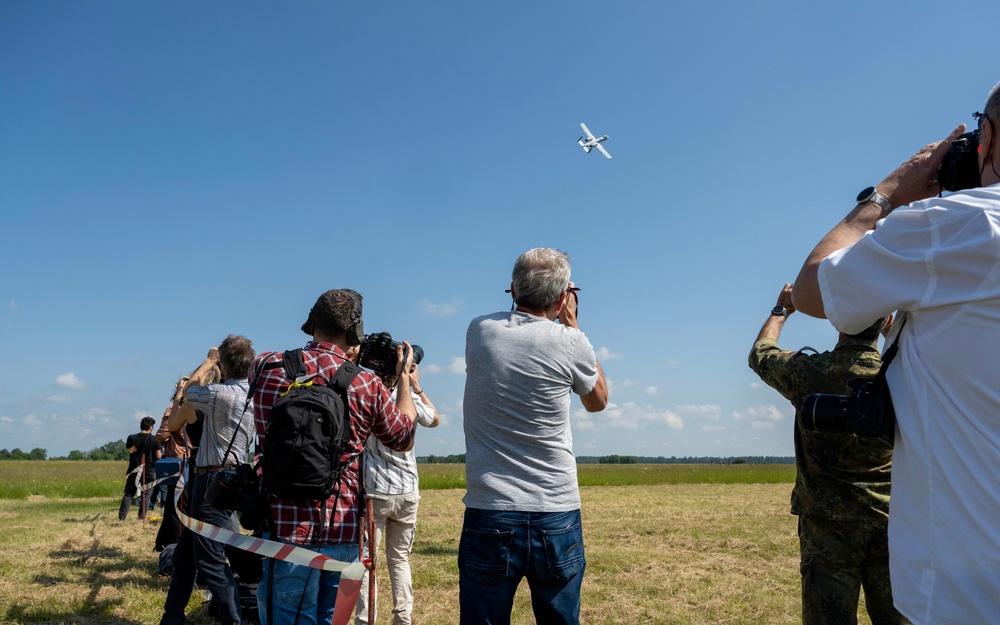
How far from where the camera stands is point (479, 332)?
3361mm

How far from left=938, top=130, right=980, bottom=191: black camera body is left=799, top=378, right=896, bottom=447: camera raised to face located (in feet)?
1.89

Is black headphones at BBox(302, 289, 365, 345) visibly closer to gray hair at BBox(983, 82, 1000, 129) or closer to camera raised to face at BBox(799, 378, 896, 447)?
camera raised to face at BBox(799, 378, 896, 447)

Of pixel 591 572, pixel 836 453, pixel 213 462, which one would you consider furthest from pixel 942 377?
pixel 591 572

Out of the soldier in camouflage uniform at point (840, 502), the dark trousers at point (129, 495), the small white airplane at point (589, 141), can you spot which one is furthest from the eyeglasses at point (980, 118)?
the small white airplane at point (589, 141)

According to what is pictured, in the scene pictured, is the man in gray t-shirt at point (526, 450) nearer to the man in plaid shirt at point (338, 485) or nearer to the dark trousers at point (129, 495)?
the man in plaid shirt at point (338, 485)

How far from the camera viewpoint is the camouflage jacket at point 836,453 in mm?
3480

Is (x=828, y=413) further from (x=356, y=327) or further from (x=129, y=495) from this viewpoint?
(x=129, y=495)

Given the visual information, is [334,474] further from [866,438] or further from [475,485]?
[866,438]

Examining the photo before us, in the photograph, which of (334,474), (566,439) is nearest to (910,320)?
(566,439)

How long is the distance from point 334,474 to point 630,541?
8476 millimetres

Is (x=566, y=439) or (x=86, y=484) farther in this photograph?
(x=86, y=484)

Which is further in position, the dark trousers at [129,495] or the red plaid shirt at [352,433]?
the dark trousers at [129,495]

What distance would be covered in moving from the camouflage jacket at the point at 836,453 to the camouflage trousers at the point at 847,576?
7 centimetres

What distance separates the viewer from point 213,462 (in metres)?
5.87
